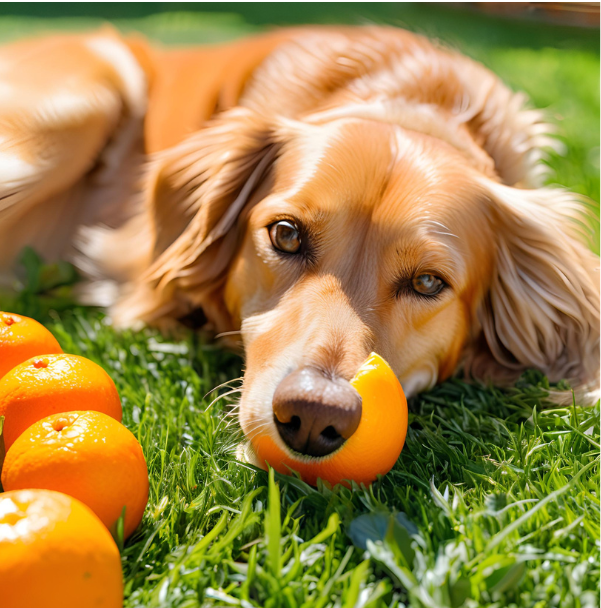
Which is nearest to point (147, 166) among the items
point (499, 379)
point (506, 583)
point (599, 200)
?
point (499, 379)

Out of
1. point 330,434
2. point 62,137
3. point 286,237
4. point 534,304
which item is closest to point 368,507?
point 330,434

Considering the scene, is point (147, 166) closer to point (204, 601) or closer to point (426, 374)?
point (426, 374)

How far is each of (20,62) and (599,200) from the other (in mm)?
3556

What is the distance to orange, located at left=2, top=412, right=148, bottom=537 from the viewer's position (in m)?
1.48

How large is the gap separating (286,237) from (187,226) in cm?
74

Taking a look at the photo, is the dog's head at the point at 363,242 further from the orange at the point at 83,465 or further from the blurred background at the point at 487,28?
the blurred background at the point at 487,28

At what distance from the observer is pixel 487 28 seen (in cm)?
788

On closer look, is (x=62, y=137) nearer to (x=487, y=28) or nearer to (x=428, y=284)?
(x=428, y=284)

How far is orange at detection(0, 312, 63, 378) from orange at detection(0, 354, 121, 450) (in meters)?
0.15

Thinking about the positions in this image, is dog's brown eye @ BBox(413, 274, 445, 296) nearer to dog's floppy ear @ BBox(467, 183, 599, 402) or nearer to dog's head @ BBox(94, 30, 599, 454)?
dog's head @ BBox(94, 30, 599, 454)

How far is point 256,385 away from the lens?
6.51ft

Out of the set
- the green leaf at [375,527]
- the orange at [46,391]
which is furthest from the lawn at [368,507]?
the orange at [46,391]

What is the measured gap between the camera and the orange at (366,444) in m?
1.71

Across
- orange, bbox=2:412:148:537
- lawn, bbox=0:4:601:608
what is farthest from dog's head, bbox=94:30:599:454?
orange, bbox=2:412:148:537
